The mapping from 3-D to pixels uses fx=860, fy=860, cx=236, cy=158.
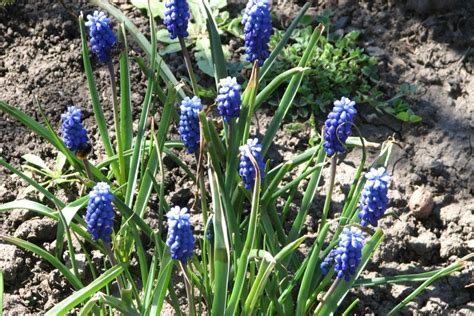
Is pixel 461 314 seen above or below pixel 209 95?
below

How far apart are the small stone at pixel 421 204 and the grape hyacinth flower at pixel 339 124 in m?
0.97

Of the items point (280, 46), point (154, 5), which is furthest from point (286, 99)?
point (154, 5)

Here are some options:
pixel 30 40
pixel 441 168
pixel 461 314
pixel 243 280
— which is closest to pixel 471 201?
pixel 441 168

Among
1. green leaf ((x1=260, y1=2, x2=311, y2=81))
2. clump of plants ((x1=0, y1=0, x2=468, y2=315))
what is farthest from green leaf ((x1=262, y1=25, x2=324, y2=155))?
green leaf ((x1=260, y1=2, x2=311, y2=81))

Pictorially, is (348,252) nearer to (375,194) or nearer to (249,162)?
(375,194)

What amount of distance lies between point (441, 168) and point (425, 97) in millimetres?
488

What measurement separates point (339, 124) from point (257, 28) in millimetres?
476

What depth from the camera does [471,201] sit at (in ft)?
13.3

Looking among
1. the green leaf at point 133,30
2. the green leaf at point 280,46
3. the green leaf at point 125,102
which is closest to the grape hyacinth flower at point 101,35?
the green leaf at point 125,102

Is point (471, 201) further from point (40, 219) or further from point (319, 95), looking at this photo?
point (40, 219)

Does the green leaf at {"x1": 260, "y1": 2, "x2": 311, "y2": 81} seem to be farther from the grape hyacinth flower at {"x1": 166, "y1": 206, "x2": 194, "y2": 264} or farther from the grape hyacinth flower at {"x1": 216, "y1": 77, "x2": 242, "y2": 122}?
the grape hyacinth flower at {"x1": 166, "y1": 206, "x2": 194, "y2": 264}

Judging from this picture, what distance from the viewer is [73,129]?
3.13 meters

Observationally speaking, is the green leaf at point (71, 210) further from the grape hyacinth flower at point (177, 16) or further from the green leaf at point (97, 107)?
the grape hyacinth flower at point (177, 16)

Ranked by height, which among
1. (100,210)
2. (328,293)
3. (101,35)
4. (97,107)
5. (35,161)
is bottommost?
(328,293)
